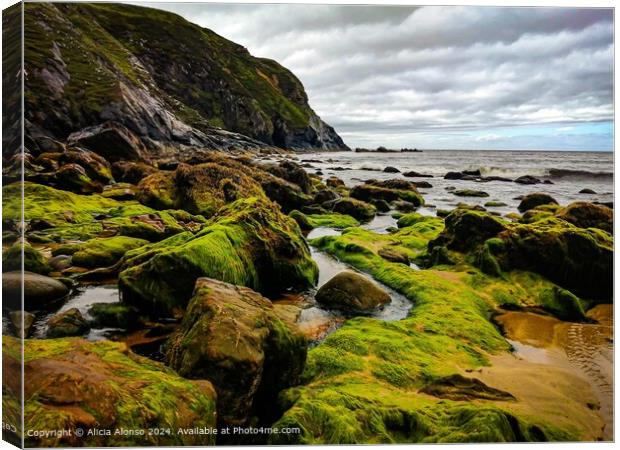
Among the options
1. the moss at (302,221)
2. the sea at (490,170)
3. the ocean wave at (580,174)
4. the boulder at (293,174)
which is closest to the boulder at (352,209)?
the boulder at (293,174)

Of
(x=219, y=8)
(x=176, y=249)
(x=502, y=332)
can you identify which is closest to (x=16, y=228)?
(x=176, y=249)

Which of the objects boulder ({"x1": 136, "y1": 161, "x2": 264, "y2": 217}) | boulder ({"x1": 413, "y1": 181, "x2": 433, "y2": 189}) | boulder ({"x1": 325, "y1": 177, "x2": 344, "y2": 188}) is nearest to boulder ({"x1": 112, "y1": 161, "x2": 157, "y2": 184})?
boulder ({"x1": 136, "y1": 161, "x2": 264, "y2": 217})

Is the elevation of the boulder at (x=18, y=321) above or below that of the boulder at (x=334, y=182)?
below

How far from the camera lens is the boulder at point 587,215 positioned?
24.3 feet

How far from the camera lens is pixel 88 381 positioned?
380cm

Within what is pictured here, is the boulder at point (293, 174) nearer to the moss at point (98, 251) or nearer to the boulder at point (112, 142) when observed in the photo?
the boulder at point (112, 142)

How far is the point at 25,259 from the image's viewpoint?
6.32 m

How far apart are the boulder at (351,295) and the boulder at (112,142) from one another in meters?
8.52

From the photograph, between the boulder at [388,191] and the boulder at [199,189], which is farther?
the boulder at [388,191]

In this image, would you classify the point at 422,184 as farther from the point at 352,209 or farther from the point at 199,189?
the point at 199,189

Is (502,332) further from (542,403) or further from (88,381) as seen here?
(88,381)

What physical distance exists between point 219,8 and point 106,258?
461cm

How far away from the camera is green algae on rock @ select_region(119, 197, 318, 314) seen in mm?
6129

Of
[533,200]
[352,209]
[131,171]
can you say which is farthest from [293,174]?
[533,200]
